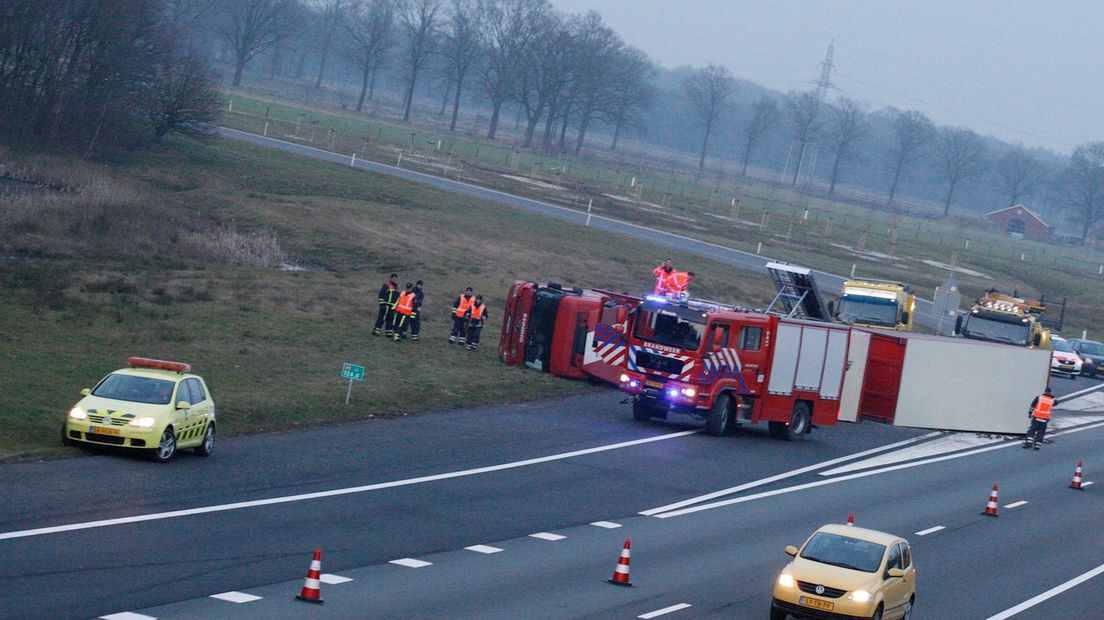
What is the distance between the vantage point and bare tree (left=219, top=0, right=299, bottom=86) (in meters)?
115

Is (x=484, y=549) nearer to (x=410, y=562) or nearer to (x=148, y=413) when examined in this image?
(x=410, y=562)

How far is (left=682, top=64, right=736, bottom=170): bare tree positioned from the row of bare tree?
10345 cm

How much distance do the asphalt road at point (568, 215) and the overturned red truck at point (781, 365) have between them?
3063 centimetres

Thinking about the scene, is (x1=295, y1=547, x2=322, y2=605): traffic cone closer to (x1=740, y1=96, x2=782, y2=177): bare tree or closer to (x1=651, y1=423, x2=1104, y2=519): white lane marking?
(x1=651, y1=423, x2=1104, y2=519): white lane marking

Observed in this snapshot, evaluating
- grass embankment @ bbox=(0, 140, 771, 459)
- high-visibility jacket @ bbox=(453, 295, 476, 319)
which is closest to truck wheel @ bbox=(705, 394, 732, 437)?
grass embankment @ bbox=(0, 140, 771, 459)

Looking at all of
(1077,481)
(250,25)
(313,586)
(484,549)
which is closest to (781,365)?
(1077,481)

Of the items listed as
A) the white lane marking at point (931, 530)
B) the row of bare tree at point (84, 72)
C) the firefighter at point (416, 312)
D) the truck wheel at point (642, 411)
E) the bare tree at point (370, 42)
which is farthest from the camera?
the bare tree at point (370, 42)

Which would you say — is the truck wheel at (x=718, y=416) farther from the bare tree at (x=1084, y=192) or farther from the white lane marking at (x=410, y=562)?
the bare tree at (x=1084, y=192)

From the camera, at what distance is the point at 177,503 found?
1789 centimetres

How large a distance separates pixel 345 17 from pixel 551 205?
101040mm

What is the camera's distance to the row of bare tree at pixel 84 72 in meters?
52.2

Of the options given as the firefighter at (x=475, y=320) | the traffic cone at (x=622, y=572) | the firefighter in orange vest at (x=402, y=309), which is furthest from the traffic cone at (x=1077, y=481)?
the firefighter in orange vest at (x=402, y=309)

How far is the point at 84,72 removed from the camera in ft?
179

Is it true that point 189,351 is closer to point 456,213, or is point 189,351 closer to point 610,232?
point 456,213
